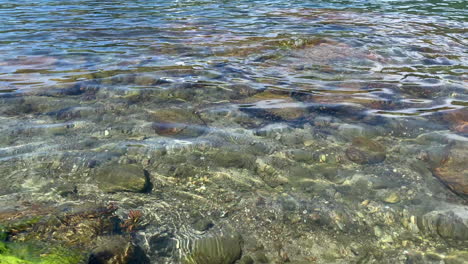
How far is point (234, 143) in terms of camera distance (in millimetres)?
5062

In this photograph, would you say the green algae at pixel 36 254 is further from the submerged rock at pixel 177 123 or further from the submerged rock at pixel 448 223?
the submerged rock at pixel 448 223

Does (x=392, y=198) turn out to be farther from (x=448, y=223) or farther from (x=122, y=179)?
(x=122, y=179)

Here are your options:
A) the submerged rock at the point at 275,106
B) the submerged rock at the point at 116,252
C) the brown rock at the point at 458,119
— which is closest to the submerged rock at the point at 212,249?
the submerged rock at the point at 116,252

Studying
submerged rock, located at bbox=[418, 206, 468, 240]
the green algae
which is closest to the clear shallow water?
submerged rock, located at bbox=[418, 206, 468, 240]

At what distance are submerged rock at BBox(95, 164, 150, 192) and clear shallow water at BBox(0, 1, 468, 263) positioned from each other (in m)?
0.04

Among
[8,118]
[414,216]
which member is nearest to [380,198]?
[414,216]

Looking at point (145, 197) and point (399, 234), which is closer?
point (399, 234)

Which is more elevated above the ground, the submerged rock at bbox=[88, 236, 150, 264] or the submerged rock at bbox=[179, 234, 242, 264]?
the submerged rock at bbox=[88, 236, 150, 264]

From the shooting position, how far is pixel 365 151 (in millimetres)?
4793

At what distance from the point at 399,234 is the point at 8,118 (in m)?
5.75

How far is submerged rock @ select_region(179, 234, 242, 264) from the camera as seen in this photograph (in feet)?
10.2

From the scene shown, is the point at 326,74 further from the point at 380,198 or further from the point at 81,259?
the point at 81,259

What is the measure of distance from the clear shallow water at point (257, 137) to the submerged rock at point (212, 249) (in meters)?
0.06

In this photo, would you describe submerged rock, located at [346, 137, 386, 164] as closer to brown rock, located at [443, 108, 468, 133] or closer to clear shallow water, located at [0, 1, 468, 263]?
clear shallow water, located at [0, 1, 468, 263]
